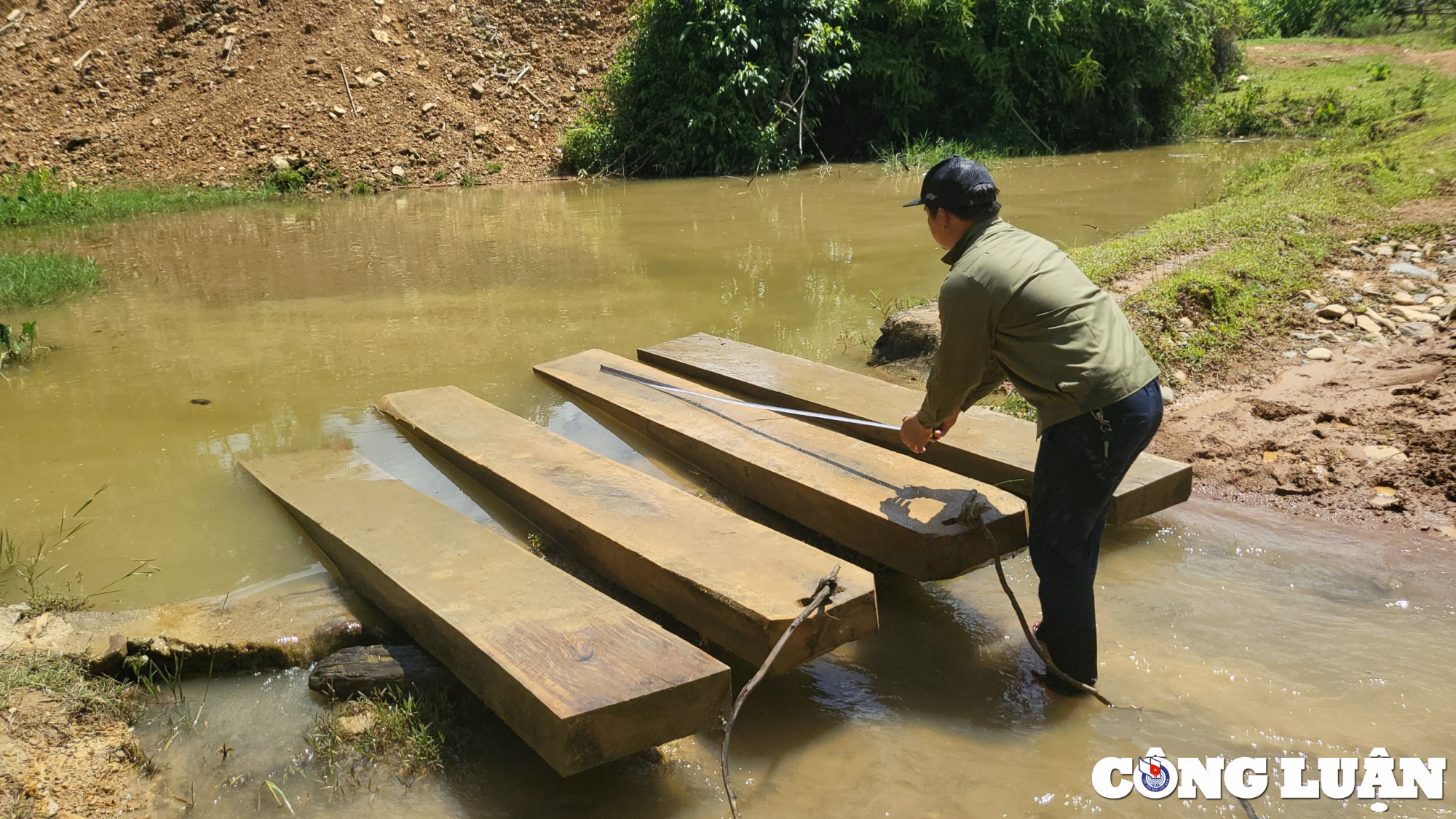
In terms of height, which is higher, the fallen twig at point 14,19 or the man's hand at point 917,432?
the fallen twig at point 14,19

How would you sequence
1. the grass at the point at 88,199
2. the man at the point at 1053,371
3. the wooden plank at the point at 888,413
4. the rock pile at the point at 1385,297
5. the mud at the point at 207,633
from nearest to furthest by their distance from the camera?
the man at the point at 1053,371, the mud at the point at 207,633, the wooden plank at the point at 888,413, the rock pile at the point at 1385,297, the grass at the point at 88,199

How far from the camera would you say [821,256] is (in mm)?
8305

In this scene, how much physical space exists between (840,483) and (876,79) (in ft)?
40.1

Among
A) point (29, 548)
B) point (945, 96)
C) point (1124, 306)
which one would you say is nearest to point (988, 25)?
point (945, 96)

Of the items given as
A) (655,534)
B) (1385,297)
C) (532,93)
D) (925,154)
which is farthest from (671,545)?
(532,93)

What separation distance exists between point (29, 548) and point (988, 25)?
46.1ft

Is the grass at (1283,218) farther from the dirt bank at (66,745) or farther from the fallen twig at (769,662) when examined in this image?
the dirt bank at (66,745)

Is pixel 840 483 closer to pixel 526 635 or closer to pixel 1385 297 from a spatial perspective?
pixel 526 635

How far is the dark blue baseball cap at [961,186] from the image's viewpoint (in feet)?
9.49

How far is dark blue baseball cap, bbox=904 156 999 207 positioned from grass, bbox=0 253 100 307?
700cm

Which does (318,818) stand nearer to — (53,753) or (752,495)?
(53,753)

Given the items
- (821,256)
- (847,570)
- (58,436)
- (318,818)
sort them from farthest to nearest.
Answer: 1. (821,256)
2. (58,436)
3. (847,570)
4. (318,818)

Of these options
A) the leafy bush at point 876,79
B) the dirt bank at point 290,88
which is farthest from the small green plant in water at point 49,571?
the leafy bush at point 876,79

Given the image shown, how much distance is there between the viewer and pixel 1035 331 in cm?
275
